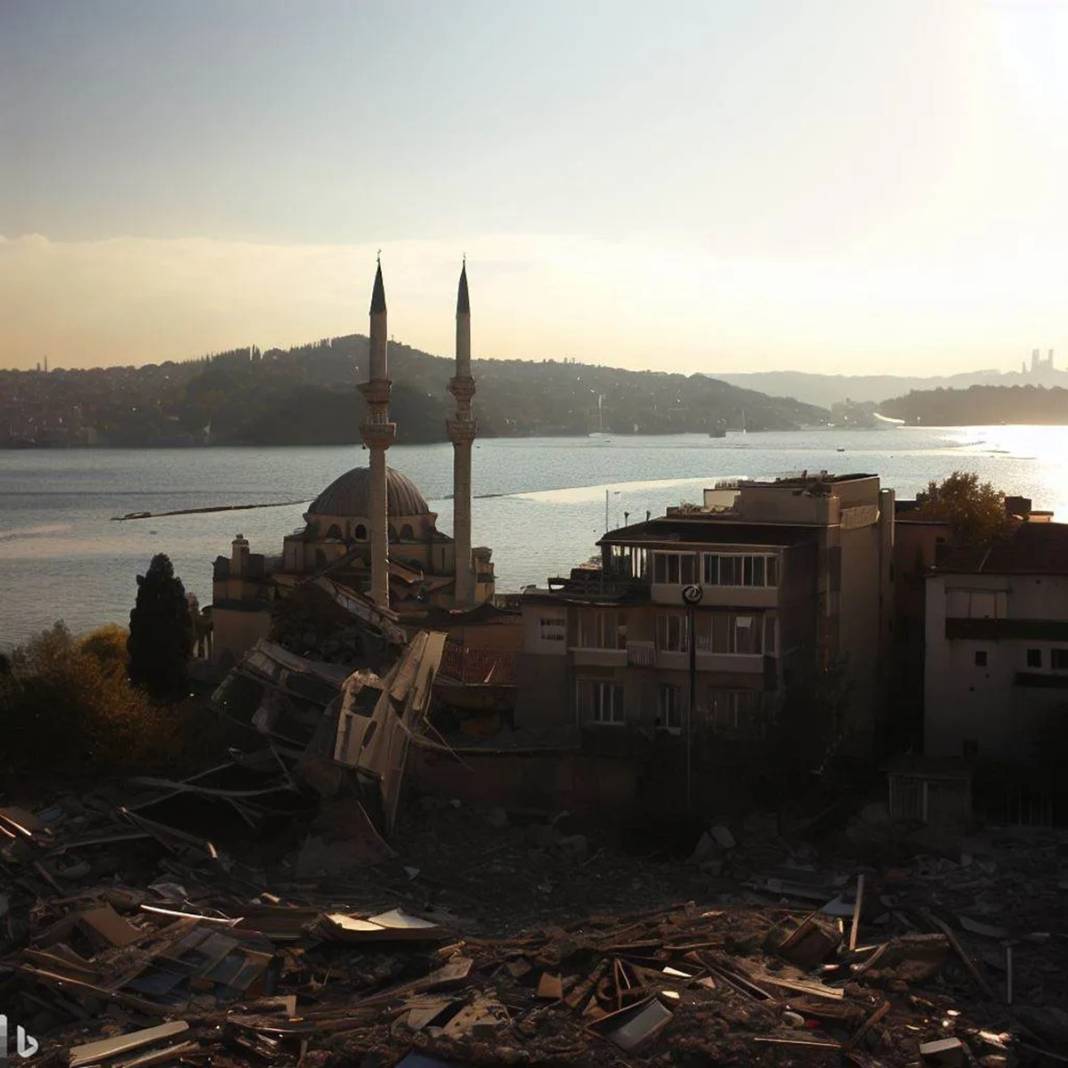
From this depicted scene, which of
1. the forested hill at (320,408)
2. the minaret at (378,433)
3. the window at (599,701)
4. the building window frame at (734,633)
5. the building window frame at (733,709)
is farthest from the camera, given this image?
the forested hill at (320,408)

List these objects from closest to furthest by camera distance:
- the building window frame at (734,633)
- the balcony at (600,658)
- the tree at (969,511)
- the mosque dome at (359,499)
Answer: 1. the building window frame at (734,633)
2. the balcony at (600,658)
3. the tree at (969,511)
4. the mosque dome at (359,499)

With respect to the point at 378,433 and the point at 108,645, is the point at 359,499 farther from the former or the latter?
the point at 108,645

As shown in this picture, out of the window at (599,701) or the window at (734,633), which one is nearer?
the window at (734,633)

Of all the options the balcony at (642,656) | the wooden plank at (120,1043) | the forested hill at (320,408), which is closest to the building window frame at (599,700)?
the balcony at (642,656)

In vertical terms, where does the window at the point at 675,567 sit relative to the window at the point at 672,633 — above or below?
above

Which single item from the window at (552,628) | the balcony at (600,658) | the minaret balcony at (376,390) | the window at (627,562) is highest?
the minaret balcony at (376,390)

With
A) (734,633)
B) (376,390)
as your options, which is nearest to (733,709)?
(734,633)

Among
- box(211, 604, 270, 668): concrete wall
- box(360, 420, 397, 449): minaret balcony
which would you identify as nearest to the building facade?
box(360, 420, 397, 449): minaret balcony

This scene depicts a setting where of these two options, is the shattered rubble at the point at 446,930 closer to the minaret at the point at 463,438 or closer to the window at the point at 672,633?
the window at the point at 672,633
